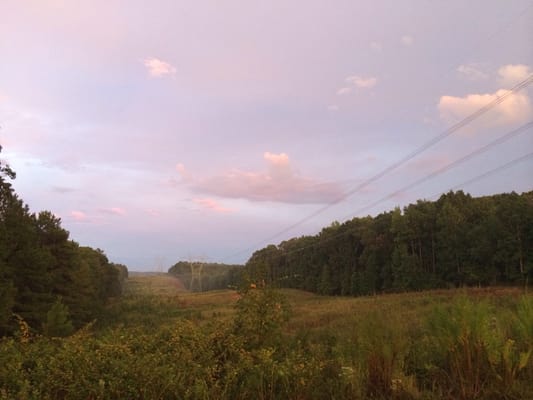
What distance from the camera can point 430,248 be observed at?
235 ft

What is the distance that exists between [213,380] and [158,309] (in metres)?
61.3

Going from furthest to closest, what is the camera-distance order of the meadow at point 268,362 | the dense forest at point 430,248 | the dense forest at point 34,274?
the dense forest at point 430,248
the dense forest at point 34,274
the meadow at point 268,362

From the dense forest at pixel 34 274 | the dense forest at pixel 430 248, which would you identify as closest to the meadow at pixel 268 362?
the dense forest at pixel 34 274

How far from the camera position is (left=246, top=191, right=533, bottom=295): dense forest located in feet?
173

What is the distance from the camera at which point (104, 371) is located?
4090mm

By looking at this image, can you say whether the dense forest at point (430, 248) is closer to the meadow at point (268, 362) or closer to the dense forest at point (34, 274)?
the dense forest at point (34, 274)

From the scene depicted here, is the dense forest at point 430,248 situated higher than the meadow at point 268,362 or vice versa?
the dense forest at point 430,248

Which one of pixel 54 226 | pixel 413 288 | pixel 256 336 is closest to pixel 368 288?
pixel 413 288

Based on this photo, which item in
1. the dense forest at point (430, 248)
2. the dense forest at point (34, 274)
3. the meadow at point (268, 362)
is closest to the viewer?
the meadow at point (268, 362)

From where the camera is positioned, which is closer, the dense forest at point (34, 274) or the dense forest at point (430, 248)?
the dense forest at point (34, 274)

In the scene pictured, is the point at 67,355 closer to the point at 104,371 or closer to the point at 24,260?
the point at 104,371

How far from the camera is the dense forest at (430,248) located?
5275 centimetres

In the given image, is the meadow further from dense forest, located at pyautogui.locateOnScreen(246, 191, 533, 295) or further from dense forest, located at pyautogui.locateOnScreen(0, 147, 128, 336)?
dense forest, located at pyautogui.locateOnScreen(246, 191, 533, 295)

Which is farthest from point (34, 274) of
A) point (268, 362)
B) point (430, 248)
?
point (430, 248)
